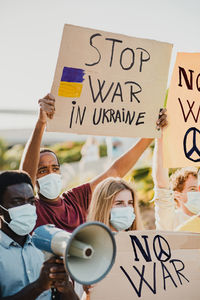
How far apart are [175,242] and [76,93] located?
1209 millimetres

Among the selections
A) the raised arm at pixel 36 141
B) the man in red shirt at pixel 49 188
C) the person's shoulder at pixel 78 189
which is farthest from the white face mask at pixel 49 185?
the person's shoulder at pixel 78 189

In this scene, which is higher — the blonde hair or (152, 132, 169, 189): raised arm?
(152, 132, 169, 189): raised arm

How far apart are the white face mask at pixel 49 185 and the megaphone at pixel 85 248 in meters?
0.72

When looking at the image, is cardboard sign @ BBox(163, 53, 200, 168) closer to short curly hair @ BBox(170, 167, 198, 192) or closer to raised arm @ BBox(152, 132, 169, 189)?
raised arm @ BBox(152, 132, 169, 189)

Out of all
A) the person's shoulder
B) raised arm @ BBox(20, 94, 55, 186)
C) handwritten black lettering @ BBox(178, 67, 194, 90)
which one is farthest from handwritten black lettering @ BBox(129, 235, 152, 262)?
handwritten black lettering @ BBox(178, 67, 194, 90)

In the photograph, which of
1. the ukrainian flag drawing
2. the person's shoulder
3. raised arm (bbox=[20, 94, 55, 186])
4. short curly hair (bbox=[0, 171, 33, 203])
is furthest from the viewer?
the person's shoulder

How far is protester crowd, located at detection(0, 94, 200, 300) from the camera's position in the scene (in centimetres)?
219

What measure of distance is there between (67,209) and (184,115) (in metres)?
1.16

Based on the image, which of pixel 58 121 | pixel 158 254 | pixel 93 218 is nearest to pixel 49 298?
pixel 93 218

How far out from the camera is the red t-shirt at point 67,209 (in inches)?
110

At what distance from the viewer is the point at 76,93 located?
3018 mm

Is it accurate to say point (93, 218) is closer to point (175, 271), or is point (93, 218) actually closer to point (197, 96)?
point (175, 271)

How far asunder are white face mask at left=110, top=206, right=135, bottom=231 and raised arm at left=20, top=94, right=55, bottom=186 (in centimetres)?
57

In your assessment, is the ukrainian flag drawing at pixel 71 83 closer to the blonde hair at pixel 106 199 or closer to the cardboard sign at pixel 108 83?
the cardboard sign at pixel 108 83
